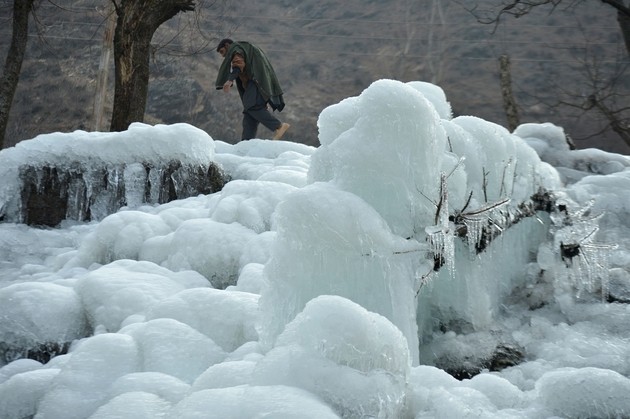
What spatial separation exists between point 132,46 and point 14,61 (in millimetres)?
1341

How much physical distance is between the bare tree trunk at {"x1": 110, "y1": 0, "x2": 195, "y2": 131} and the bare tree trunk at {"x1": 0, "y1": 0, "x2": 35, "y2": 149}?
104cm

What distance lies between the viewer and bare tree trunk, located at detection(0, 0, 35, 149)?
308 inches

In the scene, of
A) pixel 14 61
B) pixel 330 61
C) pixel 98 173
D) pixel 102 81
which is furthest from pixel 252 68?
pixel 330 61

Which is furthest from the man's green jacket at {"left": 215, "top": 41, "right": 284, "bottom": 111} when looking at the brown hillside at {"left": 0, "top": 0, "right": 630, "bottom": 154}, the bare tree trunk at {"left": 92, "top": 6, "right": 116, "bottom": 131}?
the brown hillside at {"left": 0, "top": 0, "right": 630, "bottom": 154}

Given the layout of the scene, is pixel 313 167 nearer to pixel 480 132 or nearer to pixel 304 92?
pixel 480 132

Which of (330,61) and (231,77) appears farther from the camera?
(330,61)

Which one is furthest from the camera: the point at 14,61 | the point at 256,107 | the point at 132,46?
the point at 132,46

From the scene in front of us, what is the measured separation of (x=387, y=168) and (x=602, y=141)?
1857 cm

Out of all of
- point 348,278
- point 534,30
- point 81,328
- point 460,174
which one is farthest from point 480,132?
point 534,30

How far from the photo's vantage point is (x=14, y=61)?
25.9ft

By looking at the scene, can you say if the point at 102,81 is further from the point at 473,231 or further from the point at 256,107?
the point at 473,231

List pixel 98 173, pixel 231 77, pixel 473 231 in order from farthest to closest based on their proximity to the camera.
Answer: pixel 231 77, pixel 98 173, pixel 473 231

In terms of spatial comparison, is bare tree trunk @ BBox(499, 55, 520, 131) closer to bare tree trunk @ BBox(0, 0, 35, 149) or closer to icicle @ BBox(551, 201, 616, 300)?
icicle @ BBox(551, 201, 616, 300)

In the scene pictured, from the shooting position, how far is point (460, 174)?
11.0 feet
